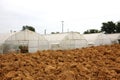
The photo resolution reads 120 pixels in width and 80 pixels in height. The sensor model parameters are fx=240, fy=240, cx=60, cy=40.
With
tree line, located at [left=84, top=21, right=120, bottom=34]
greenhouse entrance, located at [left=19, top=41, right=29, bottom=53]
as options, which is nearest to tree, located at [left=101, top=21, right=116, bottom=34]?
tree line, located at [left=84, top=21, right=120, bottom=34]

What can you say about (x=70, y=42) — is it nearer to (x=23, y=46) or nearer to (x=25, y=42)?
(x=25, y=42)

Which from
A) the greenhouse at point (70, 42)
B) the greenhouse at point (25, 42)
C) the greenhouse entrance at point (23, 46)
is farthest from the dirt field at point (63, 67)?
the greenhouse at point (70, 42)

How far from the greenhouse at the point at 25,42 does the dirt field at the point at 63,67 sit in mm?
16481

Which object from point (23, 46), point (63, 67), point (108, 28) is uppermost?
point (108, 28)

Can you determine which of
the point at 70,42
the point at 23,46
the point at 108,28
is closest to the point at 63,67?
the point at 23,46

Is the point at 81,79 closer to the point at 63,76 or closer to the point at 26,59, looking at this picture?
the point at 63,76

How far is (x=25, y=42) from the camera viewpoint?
83.3 feet

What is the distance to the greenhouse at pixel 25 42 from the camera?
24.9m

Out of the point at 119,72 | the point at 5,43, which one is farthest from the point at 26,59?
the point at 5,43

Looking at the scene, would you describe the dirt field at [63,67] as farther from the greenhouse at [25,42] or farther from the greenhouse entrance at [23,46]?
the greenhouse at [25,42]

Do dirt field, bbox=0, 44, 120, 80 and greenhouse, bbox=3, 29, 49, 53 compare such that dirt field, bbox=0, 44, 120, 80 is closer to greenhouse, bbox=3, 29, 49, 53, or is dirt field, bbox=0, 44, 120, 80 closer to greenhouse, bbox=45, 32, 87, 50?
greenhouse, bbox=3, 29, 49, 53

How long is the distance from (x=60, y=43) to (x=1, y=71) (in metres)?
22.4

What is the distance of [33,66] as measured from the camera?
7086 mm

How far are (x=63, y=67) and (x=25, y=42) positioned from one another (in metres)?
18.9
